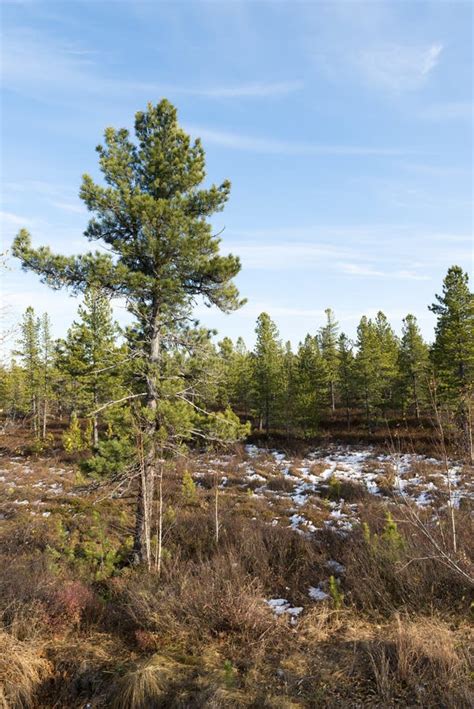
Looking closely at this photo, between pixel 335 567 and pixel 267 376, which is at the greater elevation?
pixel 267 376

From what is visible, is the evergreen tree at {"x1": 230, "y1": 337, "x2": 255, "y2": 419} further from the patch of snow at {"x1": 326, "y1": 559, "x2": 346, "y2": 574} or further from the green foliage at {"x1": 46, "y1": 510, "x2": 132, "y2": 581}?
the patch of snow at {"x1": 326, "y1": 559, "x2": 346, "y2": 574}

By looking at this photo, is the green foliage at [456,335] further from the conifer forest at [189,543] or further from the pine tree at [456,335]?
the conifer forest at [189,543]

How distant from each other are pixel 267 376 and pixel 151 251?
2755cm

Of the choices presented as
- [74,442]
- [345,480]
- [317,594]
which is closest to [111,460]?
[317,594]

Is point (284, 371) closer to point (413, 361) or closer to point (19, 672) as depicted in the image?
point (413, 361)

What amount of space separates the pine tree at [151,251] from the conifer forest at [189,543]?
0.17 feet

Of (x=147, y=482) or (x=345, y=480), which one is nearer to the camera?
(x=147, y=482)

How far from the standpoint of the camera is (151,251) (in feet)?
32.4

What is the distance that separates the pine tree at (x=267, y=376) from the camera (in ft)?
118

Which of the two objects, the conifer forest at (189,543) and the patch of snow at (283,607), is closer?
the conifer forest at (189,543)

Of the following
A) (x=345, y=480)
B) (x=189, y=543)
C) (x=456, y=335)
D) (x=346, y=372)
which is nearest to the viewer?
(x=189, y=543)

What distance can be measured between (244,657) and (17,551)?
9273 millimetres

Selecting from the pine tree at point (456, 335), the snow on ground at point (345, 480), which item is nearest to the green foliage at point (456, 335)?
the pine tree at point (456, 335)

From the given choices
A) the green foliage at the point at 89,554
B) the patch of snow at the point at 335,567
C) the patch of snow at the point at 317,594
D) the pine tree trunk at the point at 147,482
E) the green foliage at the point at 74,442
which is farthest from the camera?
the green foliage at the point at 74,442
